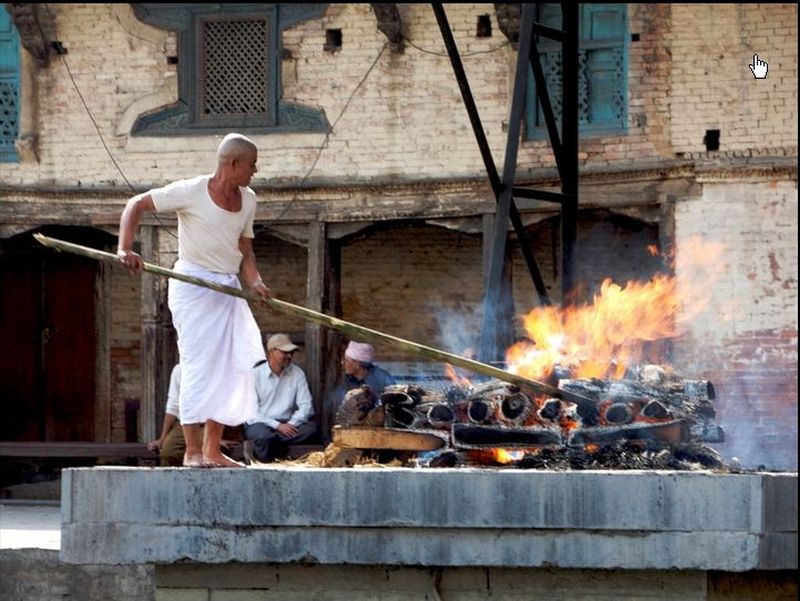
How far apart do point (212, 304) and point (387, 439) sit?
119cm

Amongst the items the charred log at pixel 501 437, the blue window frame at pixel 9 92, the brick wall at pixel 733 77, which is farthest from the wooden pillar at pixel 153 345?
the charred log at pixel 501 437

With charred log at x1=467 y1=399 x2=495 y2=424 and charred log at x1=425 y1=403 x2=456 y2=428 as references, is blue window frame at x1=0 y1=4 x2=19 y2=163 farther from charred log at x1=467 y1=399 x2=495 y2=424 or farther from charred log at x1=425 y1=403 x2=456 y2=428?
charred log at x1=467 y1=399 x2=495 y2=424

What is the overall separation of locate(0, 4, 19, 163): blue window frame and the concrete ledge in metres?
11.1

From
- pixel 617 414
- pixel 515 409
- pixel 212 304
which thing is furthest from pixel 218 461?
pixel 617 414

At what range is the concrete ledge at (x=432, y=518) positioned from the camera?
8.89 m

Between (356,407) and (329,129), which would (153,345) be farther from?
(356,407)

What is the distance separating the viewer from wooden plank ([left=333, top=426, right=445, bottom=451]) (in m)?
10.3

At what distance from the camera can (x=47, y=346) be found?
21.5m

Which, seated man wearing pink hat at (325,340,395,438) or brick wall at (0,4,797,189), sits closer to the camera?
seated man wearing pink hat at (325,340,395,438)

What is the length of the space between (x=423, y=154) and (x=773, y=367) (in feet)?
12.9

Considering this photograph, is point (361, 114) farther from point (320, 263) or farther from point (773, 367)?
point (773, 367)

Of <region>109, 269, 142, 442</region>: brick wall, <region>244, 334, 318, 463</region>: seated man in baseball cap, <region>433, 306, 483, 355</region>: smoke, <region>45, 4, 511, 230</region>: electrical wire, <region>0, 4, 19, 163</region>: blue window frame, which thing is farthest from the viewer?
<region>109, 269, 142, 442</region>: brick wall

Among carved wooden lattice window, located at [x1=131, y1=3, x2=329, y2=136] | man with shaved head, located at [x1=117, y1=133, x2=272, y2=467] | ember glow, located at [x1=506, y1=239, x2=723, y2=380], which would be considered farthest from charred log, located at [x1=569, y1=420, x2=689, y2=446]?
carved wooden lattice window, located at [x1=131, y1=3, x2=329, y2=136]

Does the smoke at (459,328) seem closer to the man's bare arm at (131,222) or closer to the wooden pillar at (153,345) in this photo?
the wooden pillar at (153,345)
